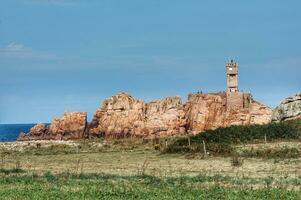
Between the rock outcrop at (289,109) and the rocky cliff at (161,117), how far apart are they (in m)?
21.6

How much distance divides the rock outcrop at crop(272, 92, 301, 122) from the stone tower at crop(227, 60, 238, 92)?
88.8ft

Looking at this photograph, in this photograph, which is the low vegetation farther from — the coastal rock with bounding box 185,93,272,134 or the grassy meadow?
the coastal rock with bounding box 185,93,272,134

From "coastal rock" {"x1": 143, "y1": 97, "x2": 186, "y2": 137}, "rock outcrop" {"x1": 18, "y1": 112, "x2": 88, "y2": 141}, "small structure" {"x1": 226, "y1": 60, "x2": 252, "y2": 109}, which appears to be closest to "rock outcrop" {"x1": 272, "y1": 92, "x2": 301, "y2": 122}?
"small structure" {"x1": 226, "y1": 60, "x2": 252, "y2": 109}

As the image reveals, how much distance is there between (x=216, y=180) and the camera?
31.8 metres

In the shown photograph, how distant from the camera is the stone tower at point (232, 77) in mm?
120312

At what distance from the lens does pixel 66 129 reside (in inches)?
5576

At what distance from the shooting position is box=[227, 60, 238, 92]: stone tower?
120312 mm

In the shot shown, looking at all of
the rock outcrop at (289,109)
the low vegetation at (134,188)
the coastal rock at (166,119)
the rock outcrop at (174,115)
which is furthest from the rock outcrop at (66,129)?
the low vegetation at (134,188)

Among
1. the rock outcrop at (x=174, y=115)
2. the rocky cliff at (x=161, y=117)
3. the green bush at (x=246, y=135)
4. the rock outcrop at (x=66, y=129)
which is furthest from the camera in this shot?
the rock outcrop at (x=66, y=129)

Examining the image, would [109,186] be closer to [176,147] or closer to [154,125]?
[176,147]

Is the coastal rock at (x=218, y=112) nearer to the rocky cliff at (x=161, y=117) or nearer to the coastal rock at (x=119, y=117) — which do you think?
the rocky cliff at (x=161, y=117)

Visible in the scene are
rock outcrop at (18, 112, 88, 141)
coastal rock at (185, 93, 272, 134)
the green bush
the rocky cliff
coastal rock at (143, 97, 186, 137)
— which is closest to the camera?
the green bush

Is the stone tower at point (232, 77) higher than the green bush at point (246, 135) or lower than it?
higher

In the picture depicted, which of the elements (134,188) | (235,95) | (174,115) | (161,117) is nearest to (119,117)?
(161,117)
